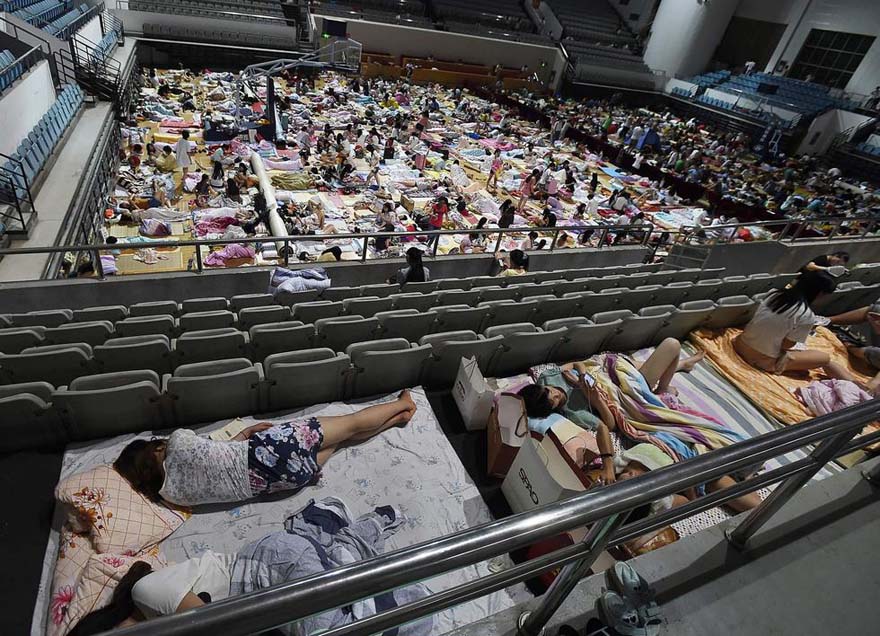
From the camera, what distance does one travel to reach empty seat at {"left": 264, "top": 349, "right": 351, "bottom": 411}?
3484 mm

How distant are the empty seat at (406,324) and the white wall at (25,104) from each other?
897 cm

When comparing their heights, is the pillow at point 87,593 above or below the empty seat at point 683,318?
below

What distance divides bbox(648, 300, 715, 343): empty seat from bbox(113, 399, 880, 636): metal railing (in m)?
3.53

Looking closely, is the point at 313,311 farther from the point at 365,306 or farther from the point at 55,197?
the point at 55,197

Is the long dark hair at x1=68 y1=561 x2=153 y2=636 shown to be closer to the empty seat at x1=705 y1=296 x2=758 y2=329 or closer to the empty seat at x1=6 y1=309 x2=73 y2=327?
the empty seat at x1=6 y1=309 x2=73 y2=327

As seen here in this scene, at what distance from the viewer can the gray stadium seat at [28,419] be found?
2859 mm

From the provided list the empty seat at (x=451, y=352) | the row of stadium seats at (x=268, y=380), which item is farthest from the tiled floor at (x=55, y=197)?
the empty seat at (x=451, y=352)

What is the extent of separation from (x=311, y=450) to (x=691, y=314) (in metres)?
4.44

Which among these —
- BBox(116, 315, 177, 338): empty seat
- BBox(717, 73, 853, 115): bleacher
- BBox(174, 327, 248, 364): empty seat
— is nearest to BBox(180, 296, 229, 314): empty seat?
BBox(116, 315, 177, 338): empty seat

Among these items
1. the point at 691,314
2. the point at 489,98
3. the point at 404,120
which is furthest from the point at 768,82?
the point at 691,314

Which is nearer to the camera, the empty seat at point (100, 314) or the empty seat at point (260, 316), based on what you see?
the empty seat at point (260, 316)

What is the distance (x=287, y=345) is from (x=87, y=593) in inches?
87.4

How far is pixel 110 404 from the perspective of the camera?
10.2 feet

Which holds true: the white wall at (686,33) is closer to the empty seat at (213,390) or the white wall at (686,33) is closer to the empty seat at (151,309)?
the empty seat at (151,309)
